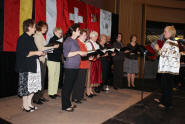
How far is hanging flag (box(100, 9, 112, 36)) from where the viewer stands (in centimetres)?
615

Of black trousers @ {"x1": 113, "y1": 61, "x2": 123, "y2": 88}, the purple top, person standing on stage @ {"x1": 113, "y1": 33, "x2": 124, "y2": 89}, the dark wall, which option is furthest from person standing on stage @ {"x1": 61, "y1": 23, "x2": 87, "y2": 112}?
black trousers @ {"x1": 113, "y1": 61, "x2": 123, "y2": 88}

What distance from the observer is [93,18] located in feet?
18.8

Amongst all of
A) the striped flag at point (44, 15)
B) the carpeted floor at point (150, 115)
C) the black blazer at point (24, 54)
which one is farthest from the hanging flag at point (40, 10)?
the carpeted floor at point (150, 115)

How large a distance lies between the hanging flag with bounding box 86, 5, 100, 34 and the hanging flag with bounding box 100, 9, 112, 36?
0.67 ft

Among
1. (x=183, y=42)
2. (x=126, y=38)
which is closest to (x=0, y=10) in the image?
(x=183, y=42)

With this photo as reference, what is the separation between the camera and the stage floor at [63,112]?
8.53ft

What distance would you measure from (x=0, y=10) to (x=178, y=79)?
564 centimetres

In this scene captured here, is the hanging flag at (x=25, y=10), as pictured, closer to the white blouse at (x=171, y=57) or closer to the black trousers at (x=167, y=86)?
the white blouse at (x=171, y=57)

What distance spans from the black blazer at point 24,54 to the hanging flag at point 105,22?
3748mm

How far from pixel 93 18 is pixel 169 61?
3233 millimetres

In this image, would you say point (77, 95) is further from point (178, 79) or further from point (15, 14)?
point (178, 79)

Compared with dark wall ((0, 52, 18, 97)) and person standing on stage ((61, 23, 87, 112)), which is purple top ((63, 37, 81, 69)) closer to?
person standing on stage ((61, 23, 87, 112))

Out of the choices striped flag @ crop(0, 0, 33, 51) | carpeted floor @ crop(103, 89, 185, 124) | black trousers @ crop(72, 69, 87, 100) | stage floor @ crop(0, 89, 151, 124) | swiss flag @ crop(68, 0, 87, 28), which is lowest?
carpeted floor @ crop(103, 89, 185, 124)

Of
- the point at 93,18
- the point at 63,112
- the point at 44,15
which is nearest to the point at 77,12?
the point at 93,18
